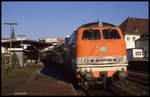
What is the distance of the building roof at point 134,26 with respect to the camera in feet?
167

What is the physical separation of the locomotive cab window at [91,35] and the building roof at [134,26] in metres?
40.4

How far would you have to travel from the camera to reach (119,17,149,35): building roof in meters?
50.8

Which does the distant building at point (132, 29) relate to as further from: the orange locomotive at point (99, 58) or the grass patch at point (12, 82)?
the orange locomotive at point (99, 58)

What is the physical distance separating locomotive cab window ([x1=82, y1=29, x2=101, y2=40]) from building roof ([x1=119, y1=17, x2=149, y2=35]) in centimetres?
4044

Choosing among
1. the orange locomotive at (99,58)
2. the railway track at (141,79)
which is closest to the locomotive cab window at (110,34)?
the orange locomotive at (99,58)

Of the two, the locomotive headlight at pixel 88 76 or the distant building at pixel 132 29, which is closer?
the locomotive headlight at pixel 88 76

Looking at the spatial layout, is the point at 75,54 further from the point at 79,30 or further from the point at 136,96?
the point at 136,96

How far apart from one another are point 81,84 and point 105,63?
151 centimetres

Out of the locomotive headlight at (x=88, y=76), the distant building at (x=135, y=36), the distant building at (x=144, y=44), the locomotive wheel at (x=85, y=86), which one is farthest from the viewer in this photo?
the distant building at (x=144, y=44)

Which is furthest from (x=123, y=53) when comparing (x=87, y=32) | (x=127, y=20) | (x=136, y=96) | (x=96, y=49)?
(x=127, y=20)

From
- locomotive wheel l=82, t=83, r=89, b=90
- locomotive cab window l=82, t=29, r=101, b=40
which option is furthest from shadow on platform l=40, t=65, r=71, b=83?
locomotive cab window l=82, t=29, r=101, b=40

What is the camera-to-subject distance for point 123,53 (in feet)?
33.5

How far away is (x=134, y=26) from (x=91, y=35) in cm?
4450

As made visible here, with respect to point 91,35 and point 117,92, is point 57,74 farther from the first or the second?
→ point 117,92
